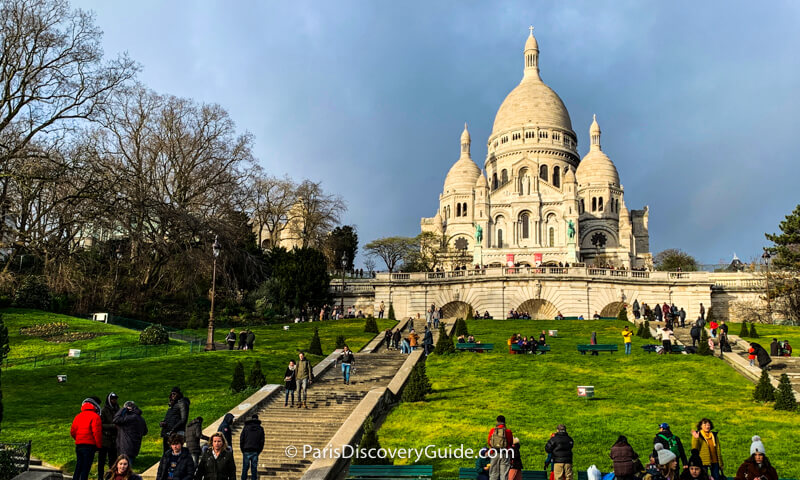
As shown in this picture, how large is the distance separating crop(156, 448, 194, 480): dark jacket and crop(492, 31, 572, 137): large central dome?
293 ft

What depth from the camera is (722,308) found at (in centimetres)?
4716

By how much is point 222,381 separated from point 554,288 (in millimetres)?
26986

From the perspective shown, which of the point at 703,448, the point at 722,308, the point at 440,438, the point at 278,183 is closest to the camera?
the point at 703,448

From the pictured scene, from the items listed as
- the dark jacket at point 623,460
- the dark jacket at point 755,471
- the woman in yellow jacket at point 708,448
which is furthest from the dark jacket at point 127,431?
the dark jacket at point 755,471

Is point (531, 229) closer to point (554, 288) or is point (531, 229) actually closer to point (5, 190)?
point (554, 288)

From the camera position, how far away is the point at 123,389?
20219 millimetres

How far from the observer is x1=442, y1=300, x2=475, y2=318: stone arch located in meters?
46.2

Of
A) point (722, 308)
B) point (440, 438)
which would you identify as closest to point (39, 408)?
point (440, 438)

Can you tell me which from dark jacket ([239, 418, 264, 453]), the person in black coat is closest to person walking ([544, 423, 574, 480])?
dark jacket ([239, 418, 264, 453])

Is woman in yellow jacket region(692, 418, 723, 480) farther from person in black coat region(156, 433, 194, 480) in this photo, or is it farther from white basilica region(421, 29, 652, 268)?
white basilica region(421, 29, 652, 268)

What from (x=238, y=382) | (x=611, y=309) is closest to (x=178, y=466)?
(x=238, y=382)

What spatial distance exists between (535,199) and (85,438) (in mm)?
73406

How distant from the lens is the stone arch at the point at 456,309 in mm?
46219

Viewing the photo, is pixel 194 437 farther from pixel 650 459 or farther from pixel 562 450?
pixel 650 459
